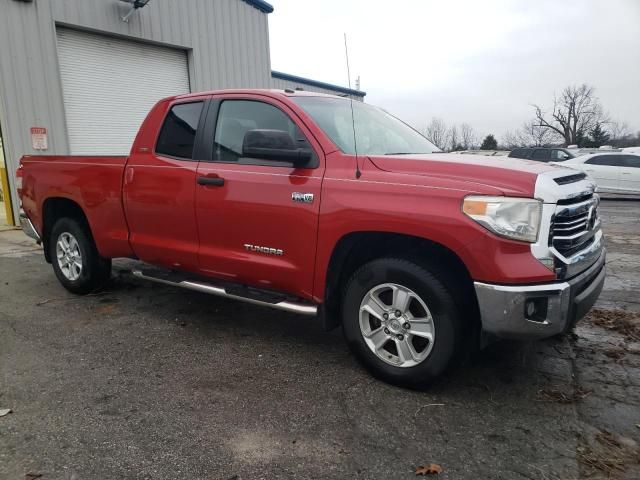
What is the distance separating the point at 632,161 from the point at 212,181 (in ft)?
50.8

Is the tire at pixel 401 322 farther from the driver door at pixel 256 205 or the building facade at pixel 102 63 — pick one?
the building facade at pixel 102 63

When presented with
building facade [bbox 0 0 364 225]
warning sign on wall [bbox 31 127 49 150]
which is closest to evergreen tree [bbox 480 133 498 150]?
building facade [bbox 0 0 364 225]

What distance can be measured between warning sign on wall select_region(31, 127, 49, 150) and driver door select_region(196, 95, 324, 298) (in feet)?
24.1

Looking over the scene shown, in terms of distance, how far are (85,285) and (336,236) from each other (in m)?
3.29

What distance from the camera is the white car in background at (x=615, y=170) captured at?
15.1 metres

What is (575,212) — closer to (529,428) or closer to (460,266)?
(460,266)

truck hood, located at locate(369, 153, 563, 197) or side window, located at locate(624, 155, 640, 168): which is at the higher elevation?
Result: truck hood, located at locate(369, 153, 563, 197)

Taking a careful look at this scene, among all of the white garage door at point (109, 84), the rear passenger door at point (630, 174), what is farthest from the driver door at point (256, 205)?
the rear passenger door at point (630, 174)

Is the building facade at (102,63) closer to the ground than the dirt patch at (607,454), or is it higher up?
higher up

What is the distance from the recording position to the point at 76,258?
209 inches

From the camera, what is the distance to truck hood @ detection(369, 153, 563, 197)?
2805 mm

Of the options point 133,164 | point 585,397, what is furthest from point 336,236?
point 133,164

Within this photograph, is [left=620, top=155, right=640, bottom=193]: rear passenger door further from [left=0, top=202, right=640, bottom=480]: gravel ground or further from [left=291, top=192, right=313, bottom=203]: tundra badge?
[left=291, top=192, right=313, bottom=203]: tundra badge

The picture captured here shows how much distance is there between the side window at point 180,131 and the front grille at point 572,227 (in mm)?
2814
